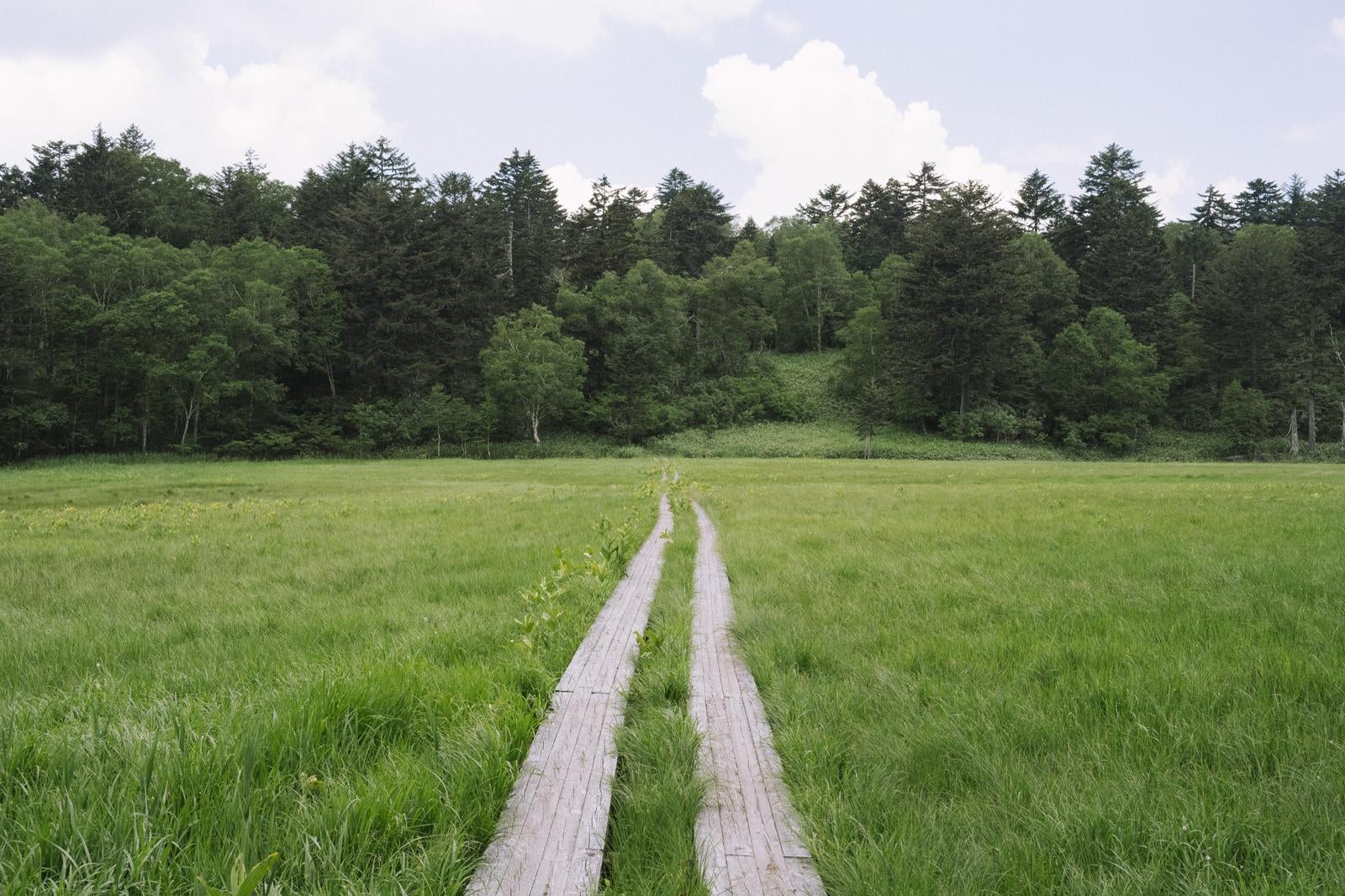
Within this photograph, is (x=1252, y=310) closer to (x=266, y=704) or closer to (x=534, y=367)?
(x=534, y=367)

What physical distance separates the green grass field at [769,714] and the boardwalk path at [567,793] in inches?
4.0

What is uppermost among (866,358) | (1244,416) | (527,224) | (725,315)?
(527,224)

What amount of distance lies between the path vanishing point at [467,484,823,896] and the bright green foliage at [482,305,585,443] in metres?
46.0

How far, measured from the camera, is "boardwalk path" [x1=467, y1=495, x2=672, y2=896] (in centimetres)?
188

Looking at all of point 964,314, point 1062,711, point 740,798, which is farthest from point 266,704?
point 964,314

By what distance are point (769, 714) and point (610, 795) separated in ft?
4.11

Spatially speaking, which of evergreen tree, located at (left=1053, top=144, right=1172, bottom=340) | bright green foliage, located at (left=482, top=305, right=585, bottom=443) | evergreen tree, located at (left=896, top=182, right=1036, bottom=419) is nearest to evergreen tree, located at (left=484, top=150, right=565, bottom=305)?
bright green foliage, located at (left=482, top=305, right=585, bottom=443)

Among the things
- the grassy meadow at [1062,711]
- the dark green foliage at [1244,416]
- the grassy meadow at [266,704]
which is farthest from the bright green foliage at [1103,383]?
the grassy meadow at [266,704]

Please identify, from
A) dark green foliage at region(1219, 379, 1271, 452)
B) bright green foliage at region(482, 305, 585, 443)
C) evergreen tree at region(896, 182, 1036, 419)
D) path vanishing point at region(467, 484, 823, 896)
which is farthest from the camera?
evergreen tree at region(896, 182, 1036, 419)

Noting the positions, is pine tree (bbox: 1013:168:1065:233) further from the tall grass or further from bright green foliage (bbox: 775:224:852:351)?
the tall grass

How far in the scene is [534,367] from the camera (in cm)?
4794

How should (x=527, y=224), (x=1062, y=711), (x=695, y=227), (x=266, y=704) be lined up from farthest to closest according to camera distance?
(x=695, y=227) < (x=527, y=224) < (x=1062, y=711) < (x=266, y=704)

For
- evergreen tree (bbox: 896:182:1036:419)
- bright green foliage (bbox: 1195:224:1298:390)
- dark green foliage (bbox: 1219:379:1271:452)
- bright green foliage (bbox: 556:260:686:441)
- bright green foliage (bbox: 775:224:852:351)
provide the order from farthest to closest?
bright green foliage (bbox: 775:224:852:351) < bright green foliage (bbox: 556:260:686:441) < evergreen tree (bbox: 896:182:1036:419) < bright green foliage (bbox: 1195:224:1298:390) < dark green foliage (bbox: 1219:379:1271:452)

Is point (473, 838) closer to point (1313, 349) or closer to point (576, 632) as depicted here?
point (576, 632)
